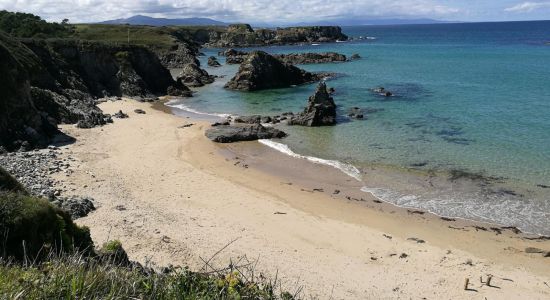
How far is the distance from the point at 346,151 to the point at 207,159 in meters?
9.33

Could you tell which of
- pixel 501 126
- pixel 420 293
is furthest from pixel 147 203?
pixel 501 126

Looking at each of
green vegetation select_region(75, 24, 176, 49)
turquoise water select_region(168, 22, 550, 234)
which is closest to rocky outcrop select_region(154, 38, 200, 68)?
green vegetation select_region(75, 24, 176, 49)

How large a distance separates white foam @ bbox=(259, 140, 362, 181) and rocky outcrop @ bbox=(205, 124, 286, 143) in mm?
906

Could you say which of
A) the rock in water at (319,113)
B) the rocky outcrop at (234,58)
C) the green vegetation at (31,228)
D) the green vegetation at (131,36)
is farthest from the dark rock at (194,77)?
the green vegetation at (31,228)

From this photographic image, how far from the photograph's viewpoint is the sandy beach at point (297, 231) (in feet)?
48.2

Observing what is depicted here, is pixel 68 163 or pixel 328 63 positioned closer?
pixel 68 163

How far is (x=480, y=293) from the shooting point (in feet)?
46.3

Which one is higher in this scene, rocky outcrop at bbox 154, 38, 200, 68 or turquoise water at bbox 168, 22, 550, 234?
rocky outcrop at bbox 154, 38, 200, 68

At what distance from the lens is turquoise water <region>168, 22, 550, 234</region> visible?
73.3ft

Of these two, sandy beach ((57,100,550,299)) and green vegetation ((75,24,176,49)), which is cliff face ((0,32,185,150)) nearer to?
sandy beach ((57,100,550,299))

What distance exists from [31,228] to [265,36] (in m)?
160

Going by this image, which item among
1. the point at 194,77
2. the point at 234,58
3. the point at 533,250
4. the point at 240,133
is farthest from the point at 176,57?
the point at 533,250

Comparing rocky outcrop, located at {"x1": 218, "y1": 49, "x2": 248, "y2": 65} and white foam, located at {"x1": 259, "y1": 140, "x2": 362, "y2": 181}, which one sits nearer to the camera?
white foam, located at {"x1": 259, "y1": 140, "x2": 362, "y2": 181}

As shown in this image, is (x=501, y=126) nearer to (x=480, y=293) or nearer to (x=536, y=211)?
(x=536, y=211)
